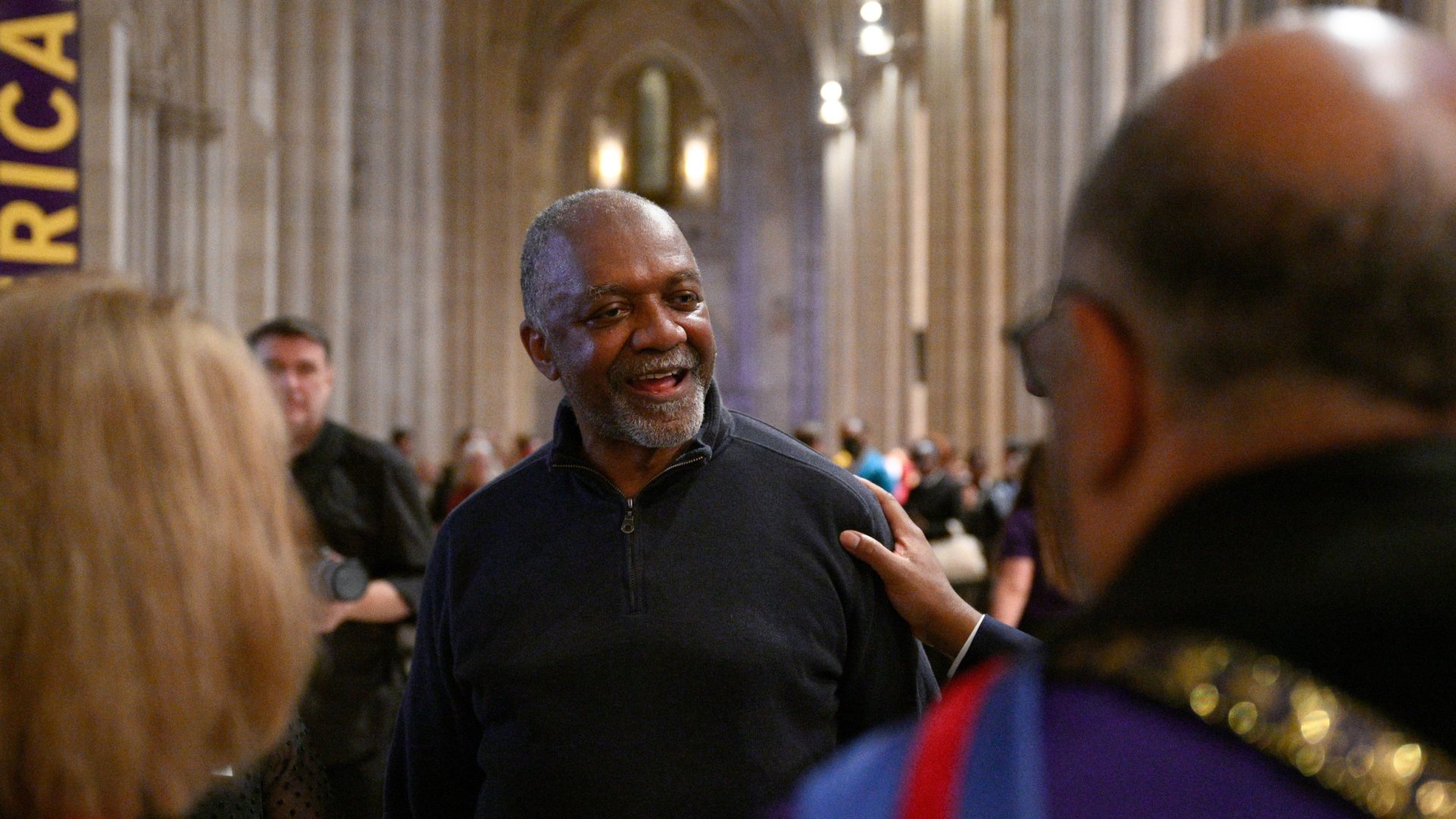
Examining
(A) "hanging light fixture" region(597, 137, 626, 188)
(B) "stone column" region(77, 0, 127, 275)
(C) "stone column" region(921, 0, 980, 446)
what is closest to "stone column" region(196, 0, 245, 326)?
(B) "stone column" region(77, 0, 127, 275)

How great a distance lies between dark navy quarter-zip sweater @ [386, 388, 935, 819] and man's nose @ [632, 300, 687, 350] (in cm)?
15

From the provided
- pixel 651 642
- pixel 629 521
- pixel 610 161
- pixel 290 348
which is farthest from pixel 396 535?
pixel 610 161

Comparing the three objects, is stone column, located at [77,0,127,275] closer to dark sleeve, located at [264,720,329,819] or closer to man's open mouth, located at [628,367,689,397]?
man's open mouth, located at [628,367,689,397]

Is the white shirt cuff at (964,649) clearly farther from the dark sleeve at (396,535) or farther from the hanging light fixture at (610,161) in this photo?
the hanging light fixture at (610,161)

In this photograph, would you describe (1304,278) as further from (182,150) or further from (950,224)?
(950,224)

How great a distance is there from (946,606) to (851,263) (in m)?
26.1

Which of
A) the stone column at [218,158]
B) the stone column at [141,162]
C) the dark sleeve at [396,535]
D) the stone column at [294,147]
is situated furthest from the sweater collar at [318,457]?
the stone column at [294,147]

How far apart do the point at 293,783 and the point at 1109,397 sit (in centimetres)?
151

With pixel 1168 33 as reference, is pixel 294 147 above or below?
below

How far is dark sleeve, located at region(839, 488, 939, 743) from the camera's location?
216cm

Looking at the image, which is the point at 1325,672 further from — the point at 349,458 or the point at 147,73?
the point at 147,73

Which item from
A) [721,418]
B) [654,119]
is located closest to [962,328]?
[721,418]

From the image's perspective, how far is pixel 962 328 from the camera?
18484 mm

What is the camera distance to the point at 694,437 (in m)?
2.30
